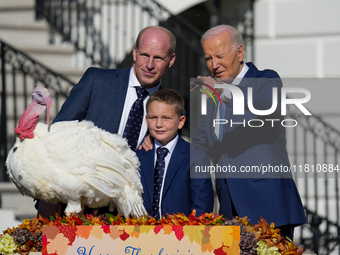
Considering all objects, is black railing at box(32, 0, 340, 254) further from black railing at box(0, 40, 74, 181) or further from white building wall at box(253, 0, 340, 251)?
black railing at box(0, 40, 74, 181)

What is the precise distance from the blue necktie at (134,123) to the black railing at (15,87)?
263 cm

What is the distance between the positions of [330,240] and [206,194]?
3.71m

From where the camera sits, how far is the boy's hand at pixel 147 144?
2.72 m

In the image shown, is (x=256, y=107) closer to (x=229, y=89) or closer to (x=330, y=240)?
(x=229, y=89)

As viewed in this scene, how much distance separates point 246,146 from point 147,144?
0.63 m

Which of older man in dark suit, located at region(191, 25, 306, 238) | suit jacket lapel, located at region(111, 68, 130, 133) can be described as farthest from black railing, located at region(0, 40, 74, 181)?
older man in dark suit, located at region(191, 25, 306, 238)

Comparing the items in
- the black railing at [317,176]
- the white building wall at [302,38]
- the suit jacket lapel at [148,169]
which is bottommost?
the black railing at [317,176]

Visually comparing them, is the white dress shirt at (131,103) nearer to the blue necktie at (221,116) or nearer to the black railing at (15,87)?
the blue necktie at (221,116)

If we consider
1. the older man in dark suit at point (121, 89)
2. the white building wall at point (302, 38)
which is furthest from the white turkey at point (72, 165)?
the white building wall at point (302, 38)

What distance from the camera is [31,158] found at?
2332mm

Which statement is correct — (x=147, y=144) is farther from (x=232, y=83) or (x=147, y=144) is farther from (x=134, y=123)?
(x=232, y=83)

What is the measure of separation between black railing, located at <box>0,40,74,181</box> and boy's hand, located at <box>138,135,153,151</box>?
277cm

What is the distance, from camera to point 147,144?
2738 millimetres

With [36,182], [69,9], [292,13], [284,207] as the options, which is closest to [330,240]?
[292,13]
